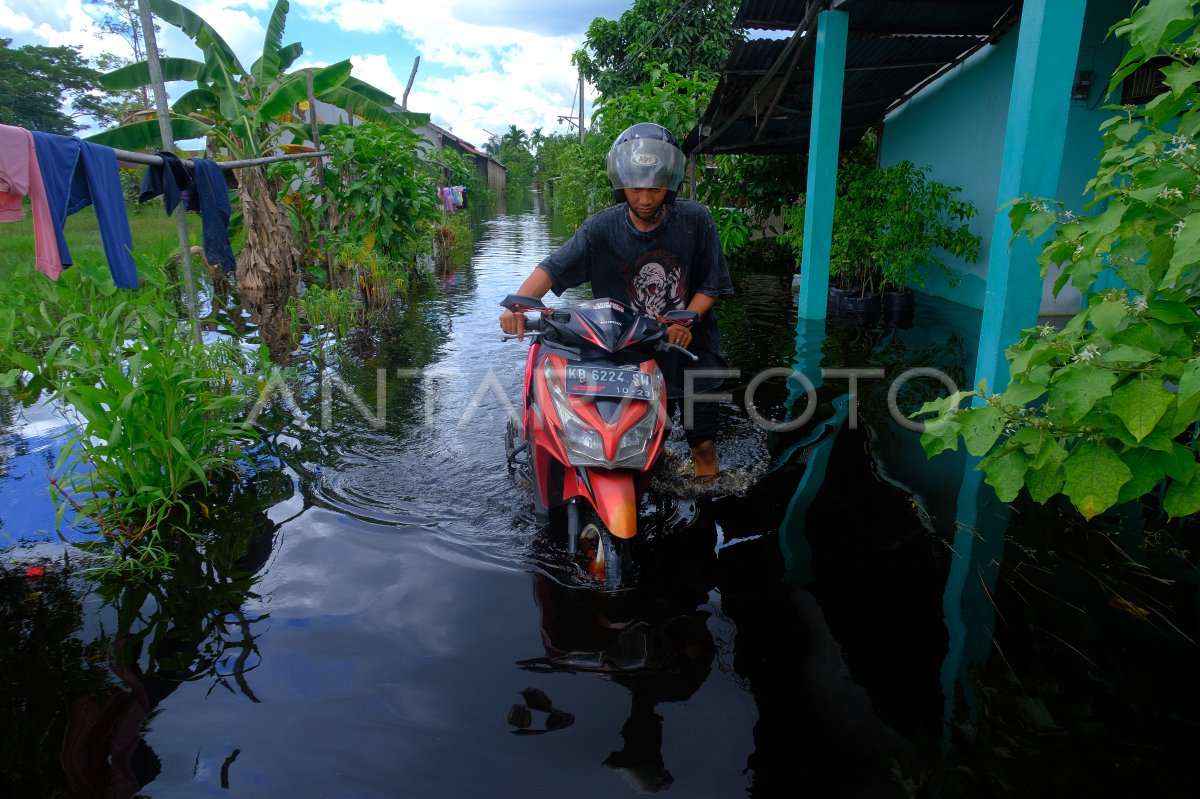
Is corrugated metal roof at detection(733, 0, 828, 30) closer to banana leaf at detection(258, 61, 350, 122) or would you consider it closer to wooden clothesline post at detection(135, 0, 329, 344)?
banana leaf at detection(258, 61, 350, 122)

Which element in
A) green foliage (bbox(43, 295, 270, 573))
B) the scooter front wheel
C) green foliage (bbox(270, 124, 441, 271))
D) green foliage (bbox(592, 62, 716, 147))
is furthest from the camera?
green foliage (bbox(592, 62, 716, 147))

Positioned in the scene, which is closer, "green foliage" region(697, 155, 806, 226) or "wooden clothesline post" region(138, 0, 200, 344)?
"wooden clothesline post" region(138, 0, 200, 344)

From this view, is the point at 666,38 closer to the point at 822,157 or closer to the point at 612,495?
the point at 822,157

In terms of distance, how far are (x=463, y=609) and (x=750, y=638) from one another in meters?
1.14

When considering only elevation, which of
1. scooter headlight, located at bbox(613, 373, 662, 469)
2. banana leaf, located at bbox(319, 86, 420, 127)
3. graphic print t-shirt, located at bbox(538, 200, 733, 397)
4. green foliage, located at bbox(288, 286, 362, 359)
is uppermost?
banana leaf, located at bbox(319, 86, 420, 127)

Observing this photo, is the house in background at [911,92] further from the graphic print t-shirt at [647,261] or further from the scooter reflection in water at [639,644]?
the scooter reflection in water at [639,644]

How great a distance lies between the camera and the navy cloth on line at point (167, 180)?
464 cm

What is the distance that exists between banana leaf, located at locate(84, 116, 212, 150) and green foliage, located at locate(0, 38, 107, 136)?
86.6 feet

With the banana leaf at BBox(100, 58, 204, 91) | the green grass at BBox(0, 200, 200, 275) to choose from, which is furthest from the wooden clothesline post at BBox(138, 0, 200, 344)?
the banana leaf at BBox(100, 58, 204, 91)

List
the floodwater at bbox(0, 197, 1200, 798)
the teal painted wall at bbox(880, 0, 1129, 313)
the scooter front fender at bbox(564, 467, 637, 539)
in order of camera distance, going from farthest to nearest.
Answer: the teal painted wall at bbox(880, 0, 1129, 313)
the scooter front fender at bbox(564, 467, 637, 539)
the floodwater at bbox(0, 197, 1200, 798)

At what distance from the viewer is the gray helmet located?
3375 mm

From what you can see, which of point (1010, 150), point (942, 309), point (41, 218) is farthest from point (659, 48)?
point (41, 218)

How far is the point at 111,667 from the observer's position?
98.8 inches

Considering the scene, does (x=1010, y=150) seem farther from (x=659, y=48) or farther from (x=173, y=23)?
(x=659, y=48)
